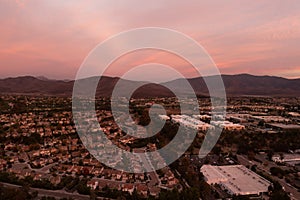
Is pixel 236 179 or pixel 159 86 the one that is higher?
pixel 159 86

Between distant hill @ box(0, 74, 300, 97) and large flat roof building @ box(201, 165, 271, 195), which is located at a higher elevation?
distant hill @ box(0, 74, 300, 97)

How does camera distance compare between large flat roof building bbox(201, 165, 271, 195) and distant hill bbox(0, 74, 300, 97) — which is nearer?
large flat roof building bbox(201, 165, 271, 195)

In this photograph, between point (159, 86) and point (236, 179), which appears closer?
point (236, 179)

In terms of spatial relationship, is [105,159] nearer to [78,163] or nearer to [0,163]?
[78,163]

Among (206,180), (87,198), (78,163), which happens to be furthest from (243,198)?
(78,163)
